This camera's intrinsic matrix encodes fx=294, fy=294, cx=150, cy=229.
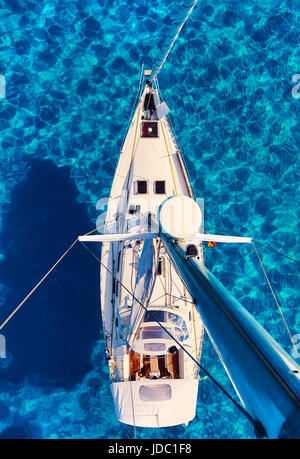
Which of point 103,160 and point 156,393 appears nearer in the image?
point 156,393

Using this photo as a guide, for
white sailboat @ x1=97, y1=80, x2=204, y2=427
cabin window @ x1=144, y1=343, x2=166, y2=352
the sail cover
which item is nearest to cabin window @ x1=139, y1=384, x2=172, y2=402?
white sailboat @ x1=97, y1=80, x2=204, y2=427

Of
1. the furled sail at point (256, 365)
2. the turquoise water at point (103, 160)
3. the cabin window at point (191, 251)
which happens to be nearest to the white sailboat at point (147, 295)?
the turquoise water at point (103, 160)

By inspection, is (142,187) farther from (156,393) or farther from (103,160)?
(156,393)

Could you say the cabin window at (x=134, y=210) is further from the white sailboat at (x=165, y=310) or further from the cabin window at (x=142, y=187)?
the cabin window at (x=142, y=187)

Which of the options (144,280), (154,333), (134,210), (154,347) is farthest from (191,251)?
(134,210)

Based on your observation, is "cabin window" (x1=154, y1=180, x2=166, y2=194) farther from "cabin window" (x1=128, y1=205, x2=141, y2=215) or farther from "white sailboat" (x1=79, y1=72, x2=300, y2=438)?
"cabin window" (x1=128, y1=205, x2=141, y2=215)

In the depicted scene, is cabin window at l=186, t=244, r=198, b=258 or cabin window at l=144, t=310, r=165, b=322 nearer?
cabin window at l=186, t=244, r=198, b=258
